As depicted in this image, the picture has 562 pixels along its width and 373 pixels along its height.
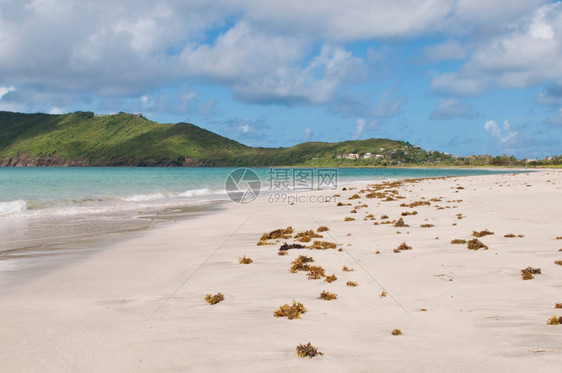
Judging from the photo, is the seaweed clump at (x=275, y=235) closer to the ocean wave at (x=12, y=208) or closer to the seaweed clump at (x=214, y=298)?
the seaweed clump at (x=214, y=298)

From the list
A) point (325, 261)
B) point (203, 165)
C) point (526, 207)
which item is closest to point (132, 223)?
point (325, 261)

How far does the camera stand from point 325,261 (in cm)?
953

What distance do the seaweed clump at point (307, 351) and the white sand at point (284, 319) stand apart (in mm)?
93

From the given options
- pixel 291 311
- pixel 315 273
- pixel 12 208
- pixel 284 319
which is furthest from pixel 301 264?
pixel 12 208

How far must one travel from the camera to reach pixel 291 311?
19.4 ft

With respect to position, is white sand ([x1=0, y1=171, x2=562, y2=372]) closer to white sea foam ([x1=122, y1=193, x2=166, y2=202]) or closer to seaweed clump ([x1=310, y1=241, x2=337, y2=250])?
seaweed clump ([x1=310, y1=241, x2=337, y2=250])

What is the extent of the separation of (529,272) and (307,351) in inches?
209

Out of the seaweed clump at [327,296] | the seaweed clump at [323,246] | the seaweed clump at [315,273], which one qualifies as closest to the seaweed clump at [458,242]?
the seaweed clump at [323,246]

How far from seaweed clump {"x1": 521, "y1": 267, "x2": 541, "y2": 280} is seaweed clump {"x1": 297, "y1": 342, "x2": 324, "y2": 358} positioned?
4919 millimetres

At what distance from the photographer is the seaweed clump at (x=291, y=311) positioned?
5.82m

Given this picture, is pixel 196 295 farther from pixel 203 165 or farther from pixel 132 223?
pixel 203 165

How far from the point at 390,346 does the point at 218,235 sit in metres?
10.1

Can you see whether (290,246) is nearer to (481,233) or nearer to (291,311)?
(291,311)

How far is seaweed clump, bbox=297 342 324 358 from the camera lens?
4543 millimetres
